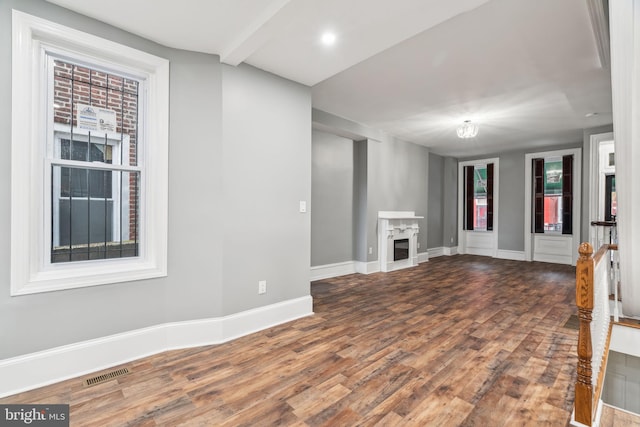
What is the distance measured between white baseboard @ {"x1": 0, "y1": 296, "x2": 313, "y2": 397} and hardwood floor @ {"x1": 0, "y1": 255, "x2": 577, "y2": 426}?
0.29ft

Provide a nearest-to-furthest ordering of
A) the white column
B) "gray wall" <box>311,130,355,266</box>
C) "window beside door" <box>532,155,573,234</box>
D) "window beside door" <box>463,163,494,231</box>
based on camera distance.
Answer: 1. the white column
2. "gray wall" <box>311,130,355,266</box>
3. "window beside door" <box>532,155,573,234</box>
4. "window beside door" <box>463,163,494,231</box>

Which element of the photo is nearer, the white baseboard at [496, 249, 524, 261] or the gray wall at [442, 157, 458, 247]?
the white baseboard at [496, 249, 524, 261]

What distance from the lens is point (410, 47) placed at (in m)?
2.89

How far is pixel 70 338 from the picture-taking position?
2203 millimetres

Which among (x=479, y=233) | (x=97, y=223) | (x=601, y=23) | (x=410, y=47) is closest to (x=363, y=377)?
(x=97, y=223)

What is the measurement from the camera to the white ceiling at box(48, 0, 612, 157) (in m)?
2.15

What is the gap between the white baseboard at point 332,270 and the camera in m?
5.30

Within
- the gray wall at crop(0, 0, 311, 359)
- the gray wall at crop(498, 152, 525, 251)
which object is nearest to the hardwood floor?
the gray wall at crop(0, 0, 311, 359)

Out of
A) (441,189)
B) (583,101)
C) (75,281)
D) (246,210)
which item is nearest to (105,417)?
(75,281)

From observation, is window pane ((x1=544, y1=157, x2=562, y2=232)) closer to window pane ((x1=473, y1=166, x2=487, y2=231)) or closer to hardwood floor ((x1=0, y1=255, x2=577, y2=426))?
window pane ((x1=473, y1=166, x2=487, y2=231))

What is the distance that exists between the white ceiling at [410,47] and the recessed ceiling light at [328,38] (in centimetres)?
5

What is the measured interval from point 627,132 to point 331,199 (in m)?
3.87

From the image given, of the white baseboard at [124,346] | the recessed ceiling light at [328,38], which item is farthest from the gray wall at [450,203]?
the recessed ceiling light at [328,38]

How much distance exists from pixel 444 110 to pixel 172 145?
3.90 metres
